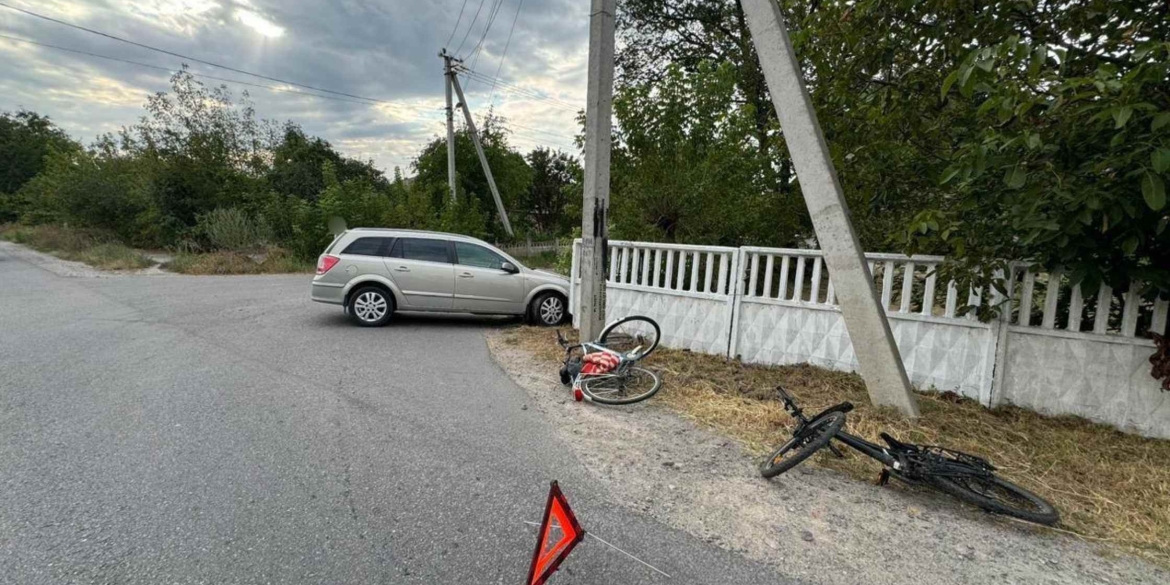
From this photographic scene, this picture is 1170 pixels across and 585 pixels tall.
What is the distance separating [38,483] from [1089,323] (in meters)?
7.76

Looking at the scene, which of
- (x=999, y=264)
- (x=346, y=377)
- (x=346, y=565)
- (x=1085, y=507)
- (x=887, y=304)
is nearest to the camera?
(x=346, y=565)

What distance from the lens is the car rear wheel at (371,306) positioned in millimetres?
8430

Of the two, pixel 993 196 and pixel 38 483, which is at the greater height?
pixel 993 196

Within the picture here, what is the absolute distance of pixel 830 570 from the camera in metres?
2.50

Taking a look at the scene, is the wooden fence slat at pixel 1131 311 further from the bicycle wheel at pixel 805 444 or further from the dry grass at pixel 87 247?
the dry grass at pixel 87 247

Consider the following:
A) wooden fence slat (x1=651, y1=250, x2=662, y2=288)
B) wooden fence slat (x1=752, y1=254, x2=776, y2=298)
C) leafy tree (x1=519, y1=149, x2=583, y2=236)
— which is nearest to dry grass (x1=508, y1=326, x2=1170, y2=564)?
wooden fence slat (x1=752, y1=254, x2=776, y2=298)

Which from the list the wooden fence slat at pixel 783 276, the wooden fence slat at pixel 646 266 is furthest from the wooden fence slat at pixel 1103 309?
the wooden fence slat at pixel 646 266

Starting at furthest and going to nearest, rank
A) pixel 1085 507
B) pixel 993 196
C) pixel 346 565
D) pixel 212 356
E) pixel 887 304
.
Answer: pixel 212 356 < pixel 887 304 < pixel 993 196 < pixel 1085 507 < pixel 346 565

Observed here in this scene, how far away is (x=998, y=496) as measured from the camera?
3152mm

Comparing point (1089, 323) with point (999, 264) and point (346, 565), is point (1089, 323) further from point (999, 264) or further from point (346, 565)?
point (346, 565)

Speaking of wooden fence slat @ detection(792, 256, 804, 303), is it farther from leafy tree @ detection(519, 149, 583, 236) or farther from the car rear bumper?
leafy tree @ detection(519, 149, 583, 236)

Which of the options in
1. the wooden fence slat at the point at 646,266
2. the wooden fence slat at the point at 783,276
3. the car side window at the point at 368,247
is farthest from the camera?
the car side window at the point at 368,247

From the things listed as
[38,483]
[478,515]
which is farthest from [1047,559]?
[38,483]

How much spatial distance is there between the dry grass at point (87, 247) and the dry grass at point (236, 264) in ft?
4.07
